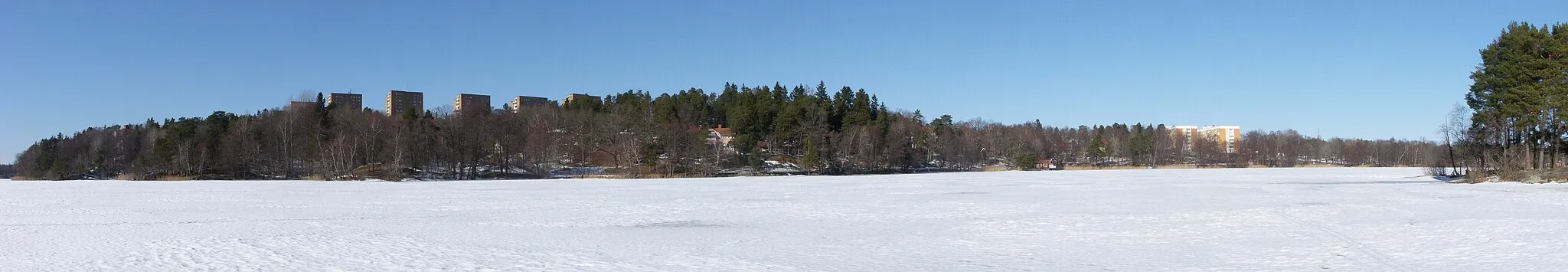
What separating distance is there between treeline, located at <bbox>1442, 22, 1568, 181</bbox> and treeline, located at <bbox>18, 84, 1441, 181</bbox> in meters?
24.6

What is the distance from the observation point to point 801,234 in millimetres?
13609

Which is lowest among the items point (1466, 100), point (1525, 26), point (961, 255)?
point (961, 255)

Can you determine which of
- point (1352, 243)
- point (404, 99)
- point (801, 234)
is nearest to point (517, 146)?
point (801, 234)

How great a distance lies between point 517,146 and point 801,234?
189 feet

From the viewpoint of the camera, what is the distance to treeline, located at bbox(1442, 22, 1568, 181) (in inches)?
1405

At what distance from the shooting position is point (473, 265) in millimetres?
9789

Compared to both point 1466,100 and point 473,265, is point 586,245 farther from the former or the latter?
point 1466,100

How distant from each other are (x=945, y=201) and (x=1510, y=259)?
13.1m

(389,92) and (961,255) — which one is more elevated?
(389,92)

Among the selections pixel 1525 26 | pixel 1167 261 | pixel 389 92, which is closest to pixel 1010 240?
pixel 1167 261

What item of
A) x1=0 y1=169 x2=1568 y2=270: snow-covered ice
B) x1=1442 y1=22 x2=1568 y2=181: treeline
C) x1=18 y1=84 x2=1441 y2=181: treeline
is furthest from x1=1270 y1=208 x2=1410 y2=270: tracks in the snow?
x1=18 y1=84 x2=1441 y2=181: treeline

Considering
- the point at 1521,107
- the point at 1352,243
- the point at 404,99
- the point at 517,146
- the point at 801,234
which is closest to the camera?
the point at 1352,243

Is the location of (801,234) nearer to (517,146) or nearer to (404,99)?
(517,146)

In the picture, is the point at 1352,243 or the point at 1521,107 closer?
the point at 1352,243
